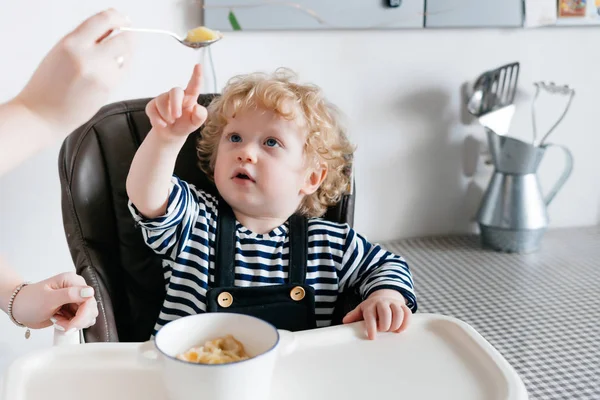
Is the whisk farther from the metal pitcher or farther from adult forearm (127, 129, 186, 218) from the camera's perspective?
adult forearm (127, 129, 186, 218)

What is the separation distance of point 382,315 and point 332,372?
151 mm

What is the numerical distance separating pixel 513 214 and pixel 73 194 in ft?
4.03

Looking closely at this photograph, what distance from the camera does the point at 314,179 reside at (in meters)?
1.21

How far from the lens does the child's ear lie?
47.2 inches

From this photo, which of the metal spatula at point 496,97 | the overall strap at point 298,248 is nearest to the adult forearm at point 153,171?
the overall strap at point 298,248

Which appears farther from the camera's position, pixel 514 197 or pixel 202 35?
pixel 514 197

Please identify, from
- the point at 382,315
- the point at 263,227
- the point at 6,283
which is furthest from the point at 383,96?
the point at 6,283

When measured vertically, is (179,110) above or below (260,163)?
above

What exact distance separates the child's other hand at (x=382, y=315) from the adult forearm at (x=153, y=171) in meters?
0.32

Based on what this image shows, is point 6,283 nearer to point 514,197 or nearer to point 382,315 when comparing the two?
point 382,315

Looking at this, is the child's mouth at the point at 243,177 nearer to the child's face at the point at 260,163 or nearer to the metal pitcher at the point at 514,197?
the child's face at the point at 260,163

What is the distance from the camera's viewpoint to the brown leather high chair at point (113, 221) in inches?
42.7

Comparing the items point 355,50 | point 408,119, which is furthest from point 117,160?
point 408,119

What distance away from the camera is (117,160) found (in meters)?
1.13
